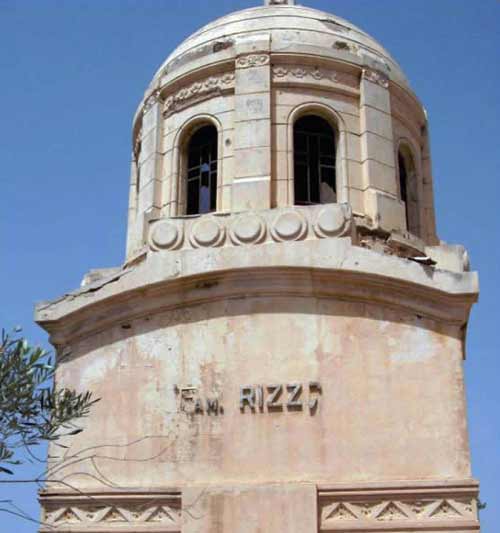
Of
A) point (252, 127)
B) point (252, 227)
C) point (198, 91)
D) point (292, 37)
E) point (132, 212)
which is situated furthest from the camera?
point (132, 212)

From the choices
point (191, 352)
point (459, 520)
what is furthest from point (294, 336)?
point (459, 520)

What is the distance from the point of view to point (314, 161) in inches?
731

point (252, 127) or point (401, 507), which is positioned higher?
point (252, 127)

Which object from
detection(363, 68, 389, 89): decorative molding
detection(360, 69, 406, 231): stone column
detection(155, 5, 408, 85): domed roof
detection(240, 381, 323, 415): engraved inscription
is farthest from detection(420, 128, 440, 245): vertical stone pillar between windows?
detection(240, 381, 323, 415): engraved inscription

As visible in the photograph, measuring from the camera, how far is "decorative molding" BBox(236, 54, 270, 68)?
18.6 metres

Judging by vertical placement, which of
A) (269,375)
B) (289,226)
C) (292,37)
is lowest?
(269,375)

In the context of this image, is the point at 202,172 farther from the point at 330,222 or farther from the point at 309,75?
the point at 330,222

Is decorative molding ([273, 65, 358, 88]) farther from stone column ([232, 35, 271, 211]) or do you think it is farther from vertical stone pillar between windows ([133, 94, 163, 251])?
vertical stone pillar between windows ([133, 94, 163, 251])

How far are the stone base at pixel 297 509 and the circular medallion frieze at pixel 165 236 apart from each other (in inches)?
163

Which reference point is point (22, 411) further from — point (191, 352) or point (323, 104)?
point (323, 104)

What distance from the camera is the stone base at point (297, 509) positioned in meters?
13.3

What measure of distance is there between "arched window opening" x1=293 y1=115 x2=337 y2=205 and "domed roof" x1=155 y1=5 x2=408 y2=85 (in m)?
1.50

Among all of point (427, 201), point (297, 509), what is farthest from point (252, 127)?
point (297, 509)

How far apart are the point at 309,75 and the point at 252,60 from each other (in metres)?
1.20
